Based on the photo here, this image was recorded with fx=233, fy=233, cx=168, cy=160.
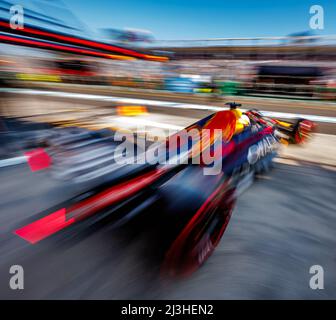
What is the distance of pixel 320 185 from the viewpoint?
116 inches

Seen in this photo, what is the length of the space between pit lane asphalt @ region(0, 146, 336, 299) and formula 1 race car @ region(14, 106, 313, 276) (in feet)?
0.42

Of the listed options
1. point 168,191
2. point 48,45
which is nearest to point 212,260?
point 168,191

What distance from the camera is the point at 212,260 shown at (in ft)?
5.82

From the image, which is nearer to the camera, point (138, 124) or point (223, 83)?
point (138, 124)

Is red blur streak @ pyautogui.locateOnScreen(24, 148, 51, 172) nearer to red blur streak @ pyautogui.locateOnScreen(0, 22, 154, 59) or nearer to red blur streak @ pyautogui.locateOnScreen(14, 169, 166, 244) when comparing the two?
red blur streak @ pyautogui.locateOnScreen(0, 22, 154, 59)

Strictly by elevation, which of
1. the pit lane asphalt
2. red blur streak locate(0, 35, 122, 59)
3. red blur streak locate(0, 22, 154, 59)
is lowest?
the pit lane asphalt

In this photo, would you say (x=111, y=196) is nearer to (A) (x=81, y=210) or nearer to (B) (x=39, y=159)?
(A) (x=81, y=210)

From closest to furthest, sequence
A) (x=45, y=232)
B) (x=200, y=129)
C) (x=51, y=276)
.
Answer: (x=45, y=232)
(x=51, y=276)
(x=200, y=129)

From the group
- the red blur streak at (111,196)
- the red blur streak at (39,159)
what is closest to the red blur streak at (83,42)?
the red blur streak at (39,159)

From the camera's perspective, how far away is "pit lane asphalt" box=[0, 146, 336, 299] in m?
1.53

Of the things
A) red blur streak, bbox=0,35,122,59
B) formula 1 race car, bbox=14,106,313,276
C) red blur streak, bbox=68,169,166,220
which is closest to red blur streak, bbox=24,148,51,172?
formula 1 race car, bbox=14,106,313,276

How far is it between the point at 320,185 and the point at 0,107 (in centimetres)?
845
